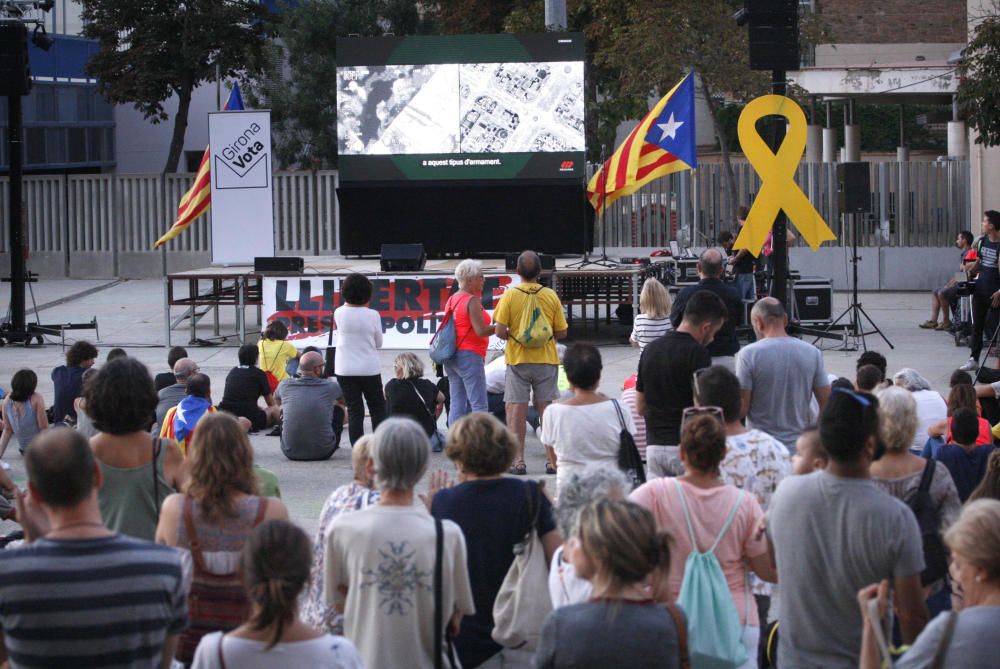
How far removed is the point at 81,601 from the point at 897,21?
45.5 m

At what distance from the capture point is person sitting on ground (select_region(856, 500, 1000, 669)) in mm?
3541

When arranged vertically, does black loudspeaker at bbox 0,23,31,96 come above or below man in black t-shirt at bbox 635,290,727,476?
above

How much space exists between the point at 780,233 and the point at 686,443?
8.13 meters

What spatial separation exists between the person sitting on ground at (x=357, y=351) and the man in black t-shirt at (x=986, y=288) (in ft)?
23.5

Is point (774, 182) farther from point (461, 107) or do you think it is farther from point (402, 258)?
point (461, 107)

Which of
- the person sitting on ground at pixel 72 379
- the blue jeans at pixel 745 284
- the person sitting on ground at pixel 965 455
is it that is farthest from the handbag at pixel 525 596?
the blue jeans at pixel 745 284

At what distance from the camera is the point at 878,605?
12.6 ft

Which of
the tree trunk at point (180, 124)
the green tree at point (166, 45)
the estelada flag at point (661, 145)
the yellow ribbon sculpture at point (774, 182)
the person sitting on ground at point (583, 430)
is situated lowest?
the person sitting on ground at point (583, 430)

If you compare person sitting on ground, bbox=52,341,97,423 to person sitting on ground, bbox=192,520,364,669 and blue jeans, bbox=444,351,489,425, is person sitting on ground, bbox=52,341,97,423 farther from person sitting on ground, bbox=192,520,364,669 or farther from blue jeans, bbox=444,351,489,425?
person sitting on ground, bbox=192,520,364,669

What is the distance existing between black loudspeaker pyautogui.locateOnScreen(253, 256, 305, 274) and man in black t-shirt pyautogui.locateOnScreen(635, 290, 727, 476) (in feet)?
35.5

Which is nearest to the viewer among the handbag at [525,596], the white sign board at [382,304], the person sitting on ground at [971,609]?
the person sitting on ground at [971,609]

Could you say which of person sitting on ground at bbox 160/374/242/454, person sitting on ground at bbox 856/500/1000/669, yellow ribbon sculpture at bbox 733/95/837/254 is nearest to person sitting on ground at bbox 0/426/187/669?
person sitting on ground at bbox 856/500/1000/669

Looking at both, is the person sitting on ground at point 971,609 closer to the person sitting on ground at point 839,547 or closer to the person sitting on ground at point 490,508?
the person sitting on ground at point 839,547

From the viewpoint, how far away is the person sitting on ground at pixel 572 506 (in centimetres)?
428
